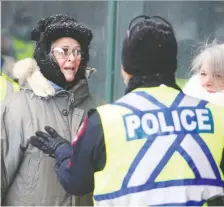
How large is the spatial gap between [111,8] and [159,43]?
104 inches

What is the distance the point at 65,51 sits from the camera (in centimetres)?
328

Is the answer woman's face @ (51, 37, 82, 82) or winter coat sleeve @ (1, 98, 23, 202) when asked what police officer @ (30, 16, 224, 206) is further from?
woman's face @ (51, 37, 82, 82)

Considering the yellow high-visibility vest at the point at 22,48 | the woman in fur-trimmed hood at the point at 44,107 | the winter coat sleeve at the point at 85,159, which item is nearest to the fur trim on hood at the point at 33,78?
the woman in fur-trimmed hood at the point at 44,107

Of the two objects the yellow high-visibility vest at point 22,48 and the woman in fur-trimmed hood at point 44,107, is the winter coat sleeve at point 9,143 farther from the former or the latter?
the yellow high-visibility vest at point 22,48

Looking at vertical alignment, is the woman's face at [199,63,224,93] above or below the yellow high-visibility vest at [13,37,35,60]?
below

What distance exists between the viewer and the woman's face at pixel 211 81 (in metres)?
3.67

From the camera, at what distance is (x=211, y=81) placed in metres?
3.68

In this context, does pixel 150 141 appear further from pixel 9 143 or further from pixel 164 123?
pixel 9 143

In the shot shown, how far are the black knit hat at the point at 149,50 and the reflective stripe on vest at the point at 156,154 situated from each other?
3.8 inches

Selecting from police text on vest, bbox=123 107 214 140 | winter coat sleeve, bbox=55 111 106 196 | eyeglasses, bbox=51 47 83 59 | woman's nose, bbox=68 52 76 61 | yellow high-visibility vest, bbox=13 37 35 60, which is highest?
yellow high-visibility vest, bbox=13 37 35 60

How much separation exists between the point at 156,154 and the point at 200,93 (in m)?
1.18

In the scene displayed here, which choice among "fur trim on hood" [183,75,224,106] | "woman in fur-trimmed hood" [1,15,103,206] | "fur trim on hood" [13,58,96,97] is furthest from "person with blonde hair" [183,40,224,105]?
"fur trim on hood" [13,58,96,97]

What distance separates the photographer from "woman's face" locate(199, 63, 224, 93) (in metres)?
3.67

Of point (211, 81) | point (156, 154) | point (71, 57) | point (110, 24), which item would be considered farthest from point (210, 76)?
point (110, 24)
